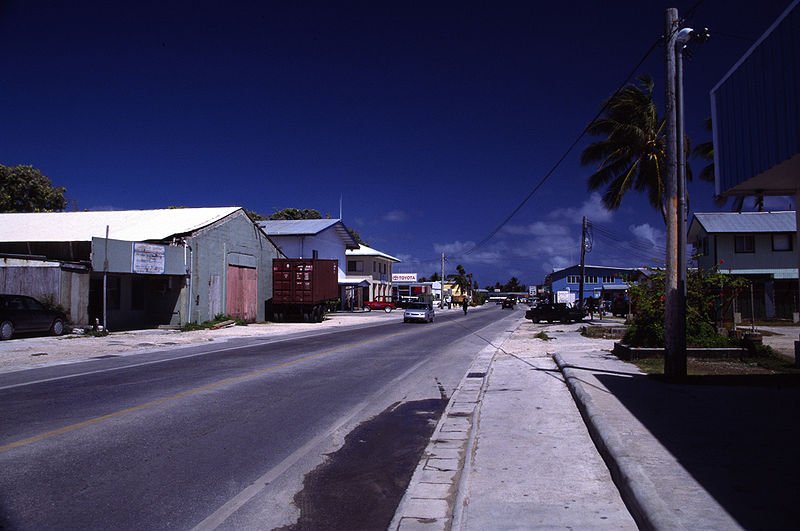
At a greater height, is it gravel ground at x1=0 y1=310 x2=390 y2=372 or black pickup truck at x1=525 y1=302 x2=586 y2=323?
black pickup truck at x1=525 y1=302 x2=586 y2=323

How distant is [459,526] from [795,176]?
329 inches

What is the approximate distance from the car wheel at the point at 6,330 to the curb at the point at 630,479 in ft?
66.0

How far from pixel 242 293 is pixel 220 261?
3.05 metres

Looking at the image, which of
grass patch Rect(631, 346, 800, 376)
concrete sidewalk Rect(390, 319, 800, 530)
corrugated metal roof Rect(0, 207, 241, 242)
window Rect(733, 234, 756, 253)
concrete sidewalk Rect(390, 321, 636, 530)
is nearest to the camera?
concrete sidewalk Rect(390, 319, 800, 530)

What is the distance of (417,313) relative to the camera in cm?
3991

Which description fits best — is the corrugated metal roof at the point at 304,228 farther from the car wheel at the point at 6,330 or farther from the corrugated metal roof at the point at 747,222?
the car wheel at the point at 6,330

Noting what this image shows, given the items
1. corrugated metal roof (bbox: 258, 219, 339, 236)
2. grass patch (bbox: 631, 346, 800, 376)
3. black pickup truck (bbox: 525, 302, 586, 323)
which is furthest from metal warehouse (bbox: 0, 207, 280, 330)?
grass patch (bbox: 631, 346, 800, 376)

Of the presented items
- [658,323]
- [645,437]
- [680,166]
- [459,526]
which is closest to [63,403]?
[459,526]

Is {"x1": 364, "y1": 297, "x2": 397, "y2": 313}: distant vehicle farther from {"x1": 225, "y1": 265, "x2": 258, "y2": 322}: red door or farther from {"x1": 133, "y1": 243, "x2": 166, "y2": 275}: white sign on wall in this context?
{"x1": 133, "y1": 243, "x2": 166, "y2": 275}: white sign on wall

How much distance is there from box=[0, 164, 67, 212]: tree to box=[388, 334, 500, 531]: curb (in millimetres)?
52023

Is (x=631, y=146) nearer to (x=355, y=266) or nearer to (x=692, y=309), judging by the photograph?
(x=692, y=309)

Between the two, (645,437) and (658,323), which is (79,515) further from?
(658,323)

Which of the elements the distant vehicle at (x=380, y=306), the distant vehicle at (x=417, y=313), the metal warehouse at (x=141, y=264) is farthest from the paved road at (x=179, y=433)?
the distant vehicle at (x=380, y=306)

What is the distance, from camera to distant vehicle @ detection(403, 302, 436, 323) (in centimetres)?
3975
